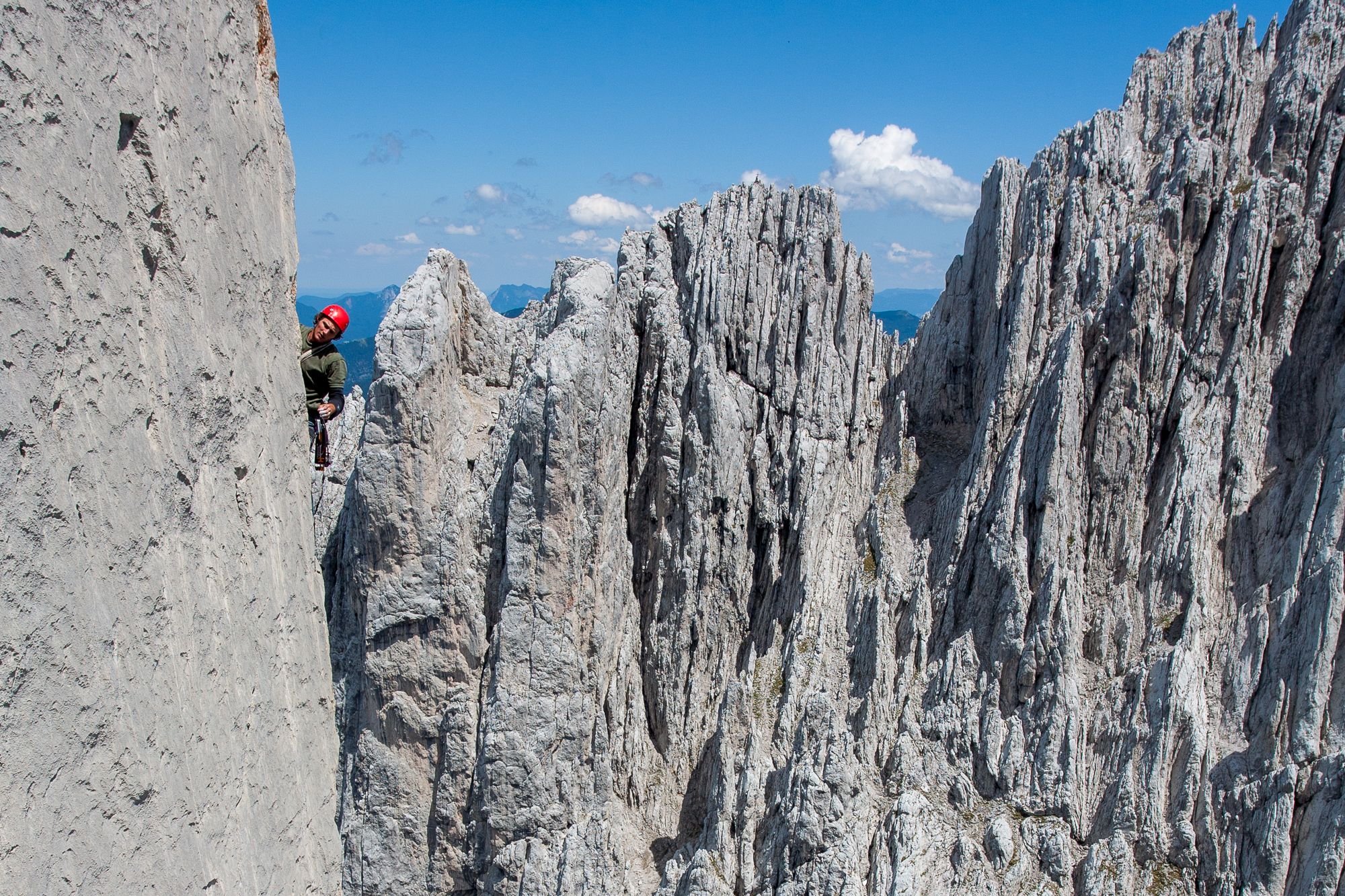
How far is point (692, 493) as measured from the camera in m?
32.6

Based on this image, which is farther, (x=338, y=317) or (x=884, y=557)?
(x=884, y=557)

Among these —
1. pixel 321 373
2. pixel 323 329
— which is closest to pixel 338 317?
pixel 323 329

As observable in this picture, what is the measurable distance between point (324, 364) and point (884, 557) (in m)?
27.1

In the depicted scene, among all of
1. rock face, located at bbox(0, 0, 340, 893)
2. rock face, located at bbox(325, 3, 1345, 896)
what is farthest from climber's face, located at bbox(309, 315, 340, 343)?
rock face, located at bbox(325, 3, 1345, 896)

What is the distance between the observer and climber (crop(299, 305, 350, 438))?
998cm

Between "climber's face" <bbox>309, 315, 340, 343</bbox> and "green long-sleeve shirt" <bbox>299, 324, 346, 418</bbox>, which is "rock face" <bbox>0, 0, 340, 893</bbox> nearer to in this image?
"climber's face" <bbox>309, 315, 340, 343</bbox>

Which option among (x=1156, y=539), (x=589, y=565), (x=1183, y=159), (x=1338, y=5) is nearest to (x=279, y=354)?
(x=589, y=565)

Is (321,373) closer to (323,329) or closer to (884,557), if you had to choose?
(323,329)

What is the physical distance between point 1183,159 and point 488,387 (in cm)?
2914

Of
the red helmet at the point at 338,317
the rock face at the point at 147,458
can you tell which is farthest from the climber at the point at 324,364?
the rock face at the point at 147,458

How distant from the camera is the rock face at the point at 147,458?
338 centimetres

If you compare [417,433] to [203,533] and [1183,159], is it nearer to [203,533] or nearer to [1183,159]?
[203,533]

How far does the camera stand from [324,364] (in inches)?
407

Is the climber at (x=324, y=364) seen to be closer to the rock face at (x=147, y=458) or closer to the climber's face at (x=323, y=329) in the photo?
the climber's face at (x=323, y=329)
